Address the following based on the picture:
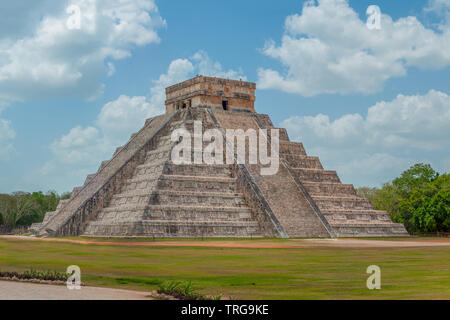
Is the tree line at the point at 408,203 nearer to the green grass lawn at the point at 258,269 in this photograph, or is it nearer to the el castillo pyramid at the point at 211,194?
the el castillo pyramid at the point at 211,194

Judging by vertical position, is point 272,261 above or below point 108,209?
below

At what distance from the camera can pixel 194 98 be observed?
5200 centimetres

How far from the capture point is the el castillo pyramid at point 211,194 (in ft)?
129

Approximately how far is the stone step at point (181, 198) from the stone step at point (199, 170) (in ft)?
7.64

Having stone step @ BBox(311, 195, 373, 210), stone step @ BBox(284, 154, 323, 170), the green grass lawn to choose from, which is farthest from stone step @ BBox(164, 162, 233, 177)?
the green grass lawn

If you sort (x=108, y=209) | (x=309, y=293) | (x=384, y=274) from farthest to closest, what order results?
1. (x=108, y=209)
2. (x=384, y=274)
3. (x=309, y=293)

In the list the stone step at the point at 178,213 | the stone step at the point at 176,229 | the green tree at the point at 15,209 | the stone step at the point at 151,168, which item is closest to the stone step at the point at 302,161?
the stone step at the point at 178,213

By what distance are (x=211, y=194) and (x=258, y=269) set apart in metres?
22.4

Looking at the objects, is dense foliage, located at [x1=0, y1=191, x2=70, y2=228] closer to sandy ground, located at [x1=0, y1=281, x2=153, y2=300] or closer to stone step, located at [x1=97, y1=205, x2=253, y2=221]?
stone step, located at [x1=97, y1=205, x2=253, y2=221]

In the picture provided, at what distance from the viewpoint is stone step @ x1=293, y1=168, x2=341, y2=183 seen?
47844 mm

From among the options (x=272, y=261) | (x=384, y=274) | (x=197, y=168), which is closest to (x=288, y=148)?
(x=197, y=168)

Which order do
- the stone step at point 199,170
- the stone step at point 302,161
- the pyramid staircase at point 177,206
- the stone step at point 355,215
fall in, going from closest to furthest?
the pyramid staircase at point 177,206 < the stone step at point 199,170 < the stone step at point 355,215 < the stone step at point 302,161
